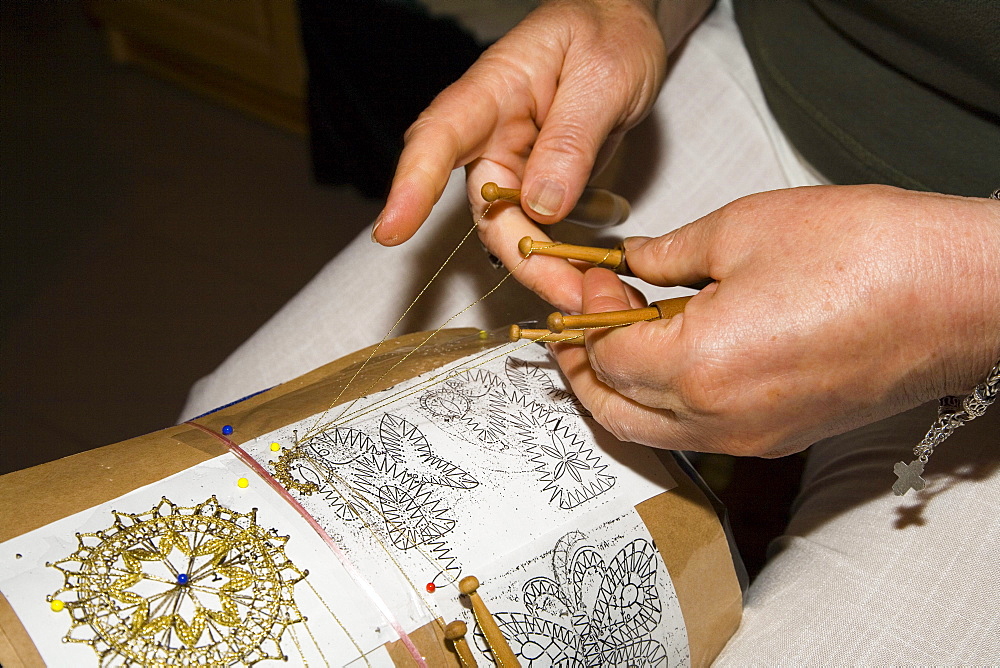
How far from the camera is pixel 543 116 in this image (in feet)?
2.64

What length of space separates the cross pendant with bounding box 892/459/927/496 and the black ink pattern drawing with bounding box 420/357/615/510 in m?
0.23

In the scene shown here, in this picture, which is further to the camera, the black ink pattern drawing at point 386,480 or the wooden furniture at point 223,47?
the wooden furniture at point 223,47

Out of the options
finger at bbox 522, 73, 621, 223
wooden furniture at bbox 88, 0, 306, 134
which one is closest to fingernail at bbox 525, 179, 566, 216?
Result: finger at bbox 522, 73, 621, 223

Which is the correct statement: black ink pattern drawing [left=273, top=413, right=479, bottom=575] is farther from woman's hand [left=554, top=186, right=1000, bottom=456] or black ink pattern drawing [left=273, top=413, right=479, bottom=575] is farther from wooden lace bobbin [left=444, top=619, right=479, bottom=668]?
woman's hand [left=554, top=186, right=1000, bottom=456]

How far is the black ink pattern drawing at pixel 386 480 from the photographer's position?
23.3 inches

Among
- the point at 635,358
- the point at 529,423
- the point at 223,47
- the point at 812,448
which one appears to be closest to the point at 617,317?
the point at 635,358

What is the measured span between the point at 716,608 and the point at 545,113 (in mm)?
482

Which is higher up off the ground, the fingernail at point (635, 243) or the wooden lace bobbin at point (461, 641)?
the fingernail at point (635, 243)

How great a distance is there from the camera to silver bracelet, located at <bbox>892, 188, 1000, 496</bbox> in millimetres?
618

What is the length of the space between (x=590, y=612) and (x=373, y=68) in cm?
143

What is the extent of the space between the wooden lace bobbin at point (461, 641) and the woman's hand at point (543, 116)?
300 millimetres

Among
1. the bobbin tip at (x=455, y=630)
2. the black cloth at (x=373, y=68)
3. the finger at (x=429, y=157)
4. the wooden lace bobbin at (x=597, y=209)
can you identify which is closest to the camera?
the bobbin tip at (x=455, y=630)

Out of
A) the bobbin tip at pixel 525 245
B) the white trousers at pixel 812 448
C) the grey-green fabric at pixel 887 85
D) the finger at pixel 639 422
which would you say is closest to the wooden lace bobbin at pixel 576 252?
the bobbin tip at pixel 525 245

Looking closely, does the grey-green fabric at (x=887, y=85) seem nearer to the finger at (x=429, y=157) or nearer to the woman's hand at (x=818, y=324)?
the woman's hand at (x=818, y=324)
